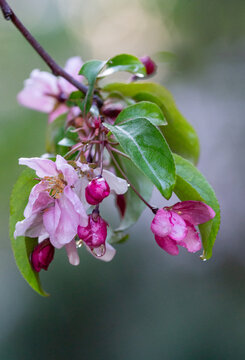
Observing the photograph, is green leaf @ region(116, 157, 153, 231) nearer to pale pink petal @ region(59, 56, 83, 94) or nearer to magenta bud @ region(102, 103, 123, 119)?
magenta bud @ region(102, 103, 123, 119)

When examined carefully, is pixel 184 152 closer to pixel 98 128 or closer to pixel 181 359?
pixel 98 128

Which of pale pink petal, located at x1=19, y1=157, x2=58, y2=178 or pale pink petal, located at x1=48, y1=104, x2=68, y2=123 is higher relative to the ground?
pale pink petal, located at x1=48, y1=104, x2=68, y2=123

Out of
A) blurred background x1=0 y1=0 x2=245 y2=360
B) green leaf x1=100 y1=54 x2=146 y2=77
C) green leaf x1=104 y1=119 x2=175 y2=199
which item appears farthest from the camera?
blurred background x1=0 y1=0 x2=245 y2=360

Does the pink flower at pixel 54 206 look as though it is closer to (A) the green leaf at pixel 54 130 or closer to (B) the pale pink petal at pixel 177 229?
(B) the pale pink petal at pixel 177 229

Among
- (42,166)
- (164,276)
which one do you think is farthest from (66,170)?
(164,276)

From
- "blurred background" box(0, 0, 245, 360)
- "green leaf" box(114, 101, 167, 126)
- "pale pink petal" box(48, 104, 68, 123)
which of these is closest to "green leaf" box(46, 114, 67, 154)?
"pale pink petal" box(48, 104, 68, 123)

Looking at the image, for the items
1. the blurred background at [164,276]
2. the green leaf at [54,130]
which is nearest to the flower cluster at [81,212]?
the green leaf at [54,130]
